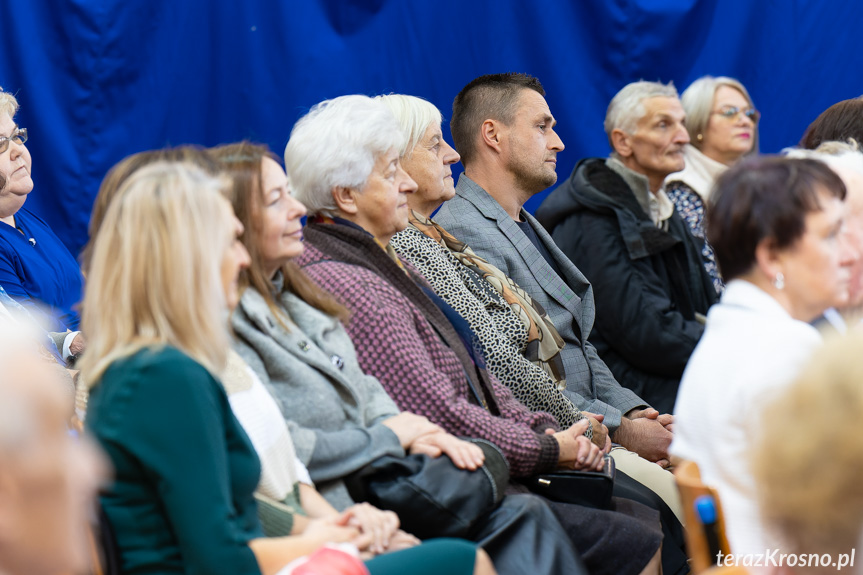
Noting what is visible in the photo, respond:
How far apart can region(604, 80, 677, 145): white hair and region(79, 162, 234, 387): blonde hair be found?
3.01m

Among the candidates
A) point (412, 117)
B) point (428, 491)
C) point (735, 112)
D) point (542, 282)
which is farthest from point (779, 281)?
point (735, 112)

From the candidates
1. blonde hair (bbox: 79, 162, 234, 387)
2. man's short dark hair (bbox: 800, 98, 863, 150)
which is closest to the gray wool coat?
blonde hair (bbox: 79, 162, 234, 387)

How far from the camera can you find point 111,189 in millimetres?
2004

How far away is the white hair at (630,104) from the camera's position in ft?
14.7

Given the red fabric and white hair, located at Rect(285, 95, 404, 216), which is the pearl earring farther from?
white hair, located at Rect(285, 95, 404, 216)

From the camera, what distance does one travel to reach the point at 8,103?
11.3 ft

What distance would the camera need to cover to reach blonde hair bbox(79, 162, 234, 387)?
1.72m

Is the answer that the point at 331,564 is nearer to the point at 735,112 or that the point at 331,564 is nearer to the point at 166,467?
the point at 166,467

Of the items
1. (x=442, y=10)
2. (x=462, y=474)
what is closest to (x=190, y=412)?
(x=462, y=474)

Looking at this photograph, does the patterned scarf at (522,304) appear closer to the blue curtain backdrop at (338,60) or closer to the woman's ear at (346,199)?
the woman's ear at (346,199)

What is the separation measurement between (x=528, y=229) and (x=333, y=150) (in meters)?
1.21

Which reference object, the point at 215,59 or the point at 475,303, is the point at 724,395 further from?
the point at 215,59

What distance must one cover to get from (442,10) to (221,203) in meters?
2.71

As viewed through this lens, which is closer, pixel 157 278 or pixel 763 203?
pixel 157 278
